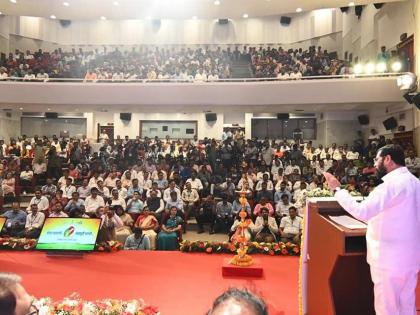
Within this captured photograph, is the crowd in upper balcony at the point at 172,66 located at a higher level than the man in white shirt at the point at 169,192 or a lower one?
higher

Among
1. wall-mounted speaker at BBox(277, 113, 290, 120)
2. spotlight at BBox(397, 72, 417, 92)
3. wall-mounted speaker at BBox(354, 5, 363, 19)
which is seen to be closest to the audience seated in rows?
spotlight at BBox(397, 72, 417, 92)

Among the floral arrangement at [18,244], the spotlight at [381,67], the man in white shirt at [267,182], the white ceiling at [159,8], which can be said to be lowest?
the floral arrangement at [18,244]

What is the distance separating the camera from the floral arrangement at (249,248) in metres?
5.38

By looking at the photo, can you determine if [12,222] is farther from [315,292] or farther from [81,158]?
[315,292]

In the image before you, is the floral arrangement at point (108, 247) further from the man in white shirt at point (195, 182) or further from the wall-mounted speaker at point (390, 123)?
the wall-mounted speaker at point (390, 123)

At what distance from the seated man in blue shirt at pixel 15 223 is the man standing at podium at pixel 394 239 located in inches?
248

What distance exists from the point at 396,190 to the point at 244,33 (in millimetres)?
19599

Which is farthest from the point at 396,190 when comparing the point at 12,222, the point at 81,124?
the point at 81,124

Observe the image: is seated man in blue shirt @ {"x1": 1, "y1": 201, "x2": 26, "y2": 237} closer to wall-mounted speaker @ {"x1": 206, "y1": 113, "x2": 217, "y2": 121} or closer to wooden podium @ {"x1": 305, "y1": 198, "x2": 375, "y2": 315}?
wooden podium @ {"x1": 305, "y1": 198, "x2": 375, "y2": 315}

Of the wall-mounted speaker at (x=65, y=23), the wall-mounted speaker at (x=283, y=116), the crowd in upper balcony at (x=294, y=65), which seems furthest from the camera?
the wall-mounted speaker at (x=65, y=23)

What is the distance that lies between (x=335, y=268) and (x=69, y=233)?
4.09m

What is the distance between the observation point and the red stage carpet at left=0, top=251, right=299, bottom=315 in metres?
3.78

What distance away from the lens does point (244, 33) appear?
67.2 feet

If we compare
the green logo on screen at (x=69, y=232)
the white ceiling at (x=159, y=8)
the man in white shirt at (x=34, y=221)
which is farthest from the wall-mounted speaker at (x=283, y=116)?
the green logo on screen at (x=69, y=232)
